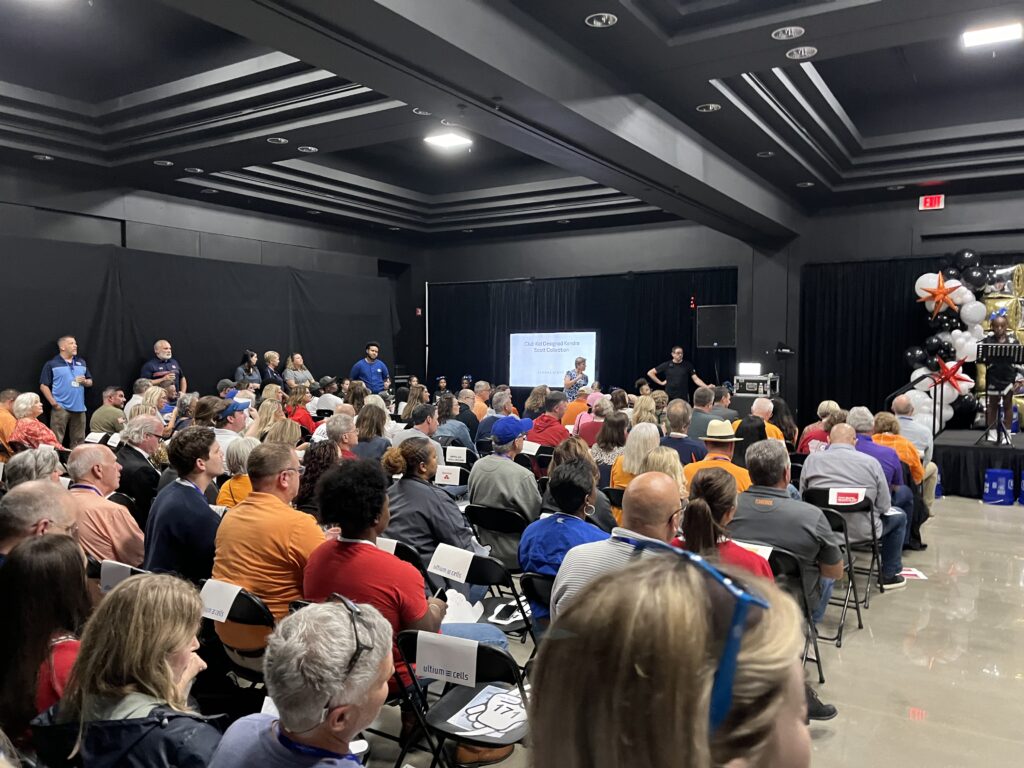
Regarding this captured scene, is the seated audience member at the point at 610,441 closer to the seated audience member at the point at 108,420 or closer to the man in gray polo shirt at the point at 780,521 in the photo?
the man in gray polo shirt at the point at 780,521

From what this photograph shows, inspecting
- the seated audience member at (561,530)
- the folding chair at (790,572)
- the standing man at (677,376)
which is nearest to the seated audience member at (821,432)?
the folding chair at (790,572)

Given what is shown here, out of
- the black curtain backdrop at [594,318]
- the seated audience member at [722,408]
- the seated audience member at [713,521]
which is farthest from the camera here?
the black curtain backdrop at [594,318]

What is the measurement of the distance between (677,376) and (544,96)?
7658mm

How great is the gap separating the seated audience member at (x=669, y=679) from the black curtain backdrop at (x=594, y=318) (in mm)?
12265

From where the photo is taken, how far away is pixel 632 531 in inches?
99.3

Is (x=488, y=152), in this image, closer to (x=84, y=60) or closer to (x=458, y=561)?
(x=84, y=60)

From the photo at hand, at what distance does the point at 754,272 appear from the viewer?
11.5 meters

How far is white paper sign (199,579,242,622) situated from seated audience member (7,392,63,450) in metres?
3.95

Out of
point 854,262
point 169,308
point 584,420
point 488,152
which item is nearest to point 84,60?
point 169,308

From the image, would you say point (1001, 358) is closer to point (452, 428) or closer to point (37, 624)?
point (452, 428)

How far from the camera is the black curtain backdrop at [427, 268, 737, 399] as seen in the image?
12.8m

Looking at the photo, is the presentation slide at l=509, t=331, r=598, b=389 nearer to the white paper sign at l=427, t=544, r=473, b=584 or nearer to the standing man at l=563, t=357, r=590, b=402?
the standing man at l=563, t=357, r=590, b=402

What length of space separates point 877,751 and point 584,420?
4.11 metres

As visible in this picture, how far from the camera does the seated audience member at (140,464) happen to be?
425 cm
